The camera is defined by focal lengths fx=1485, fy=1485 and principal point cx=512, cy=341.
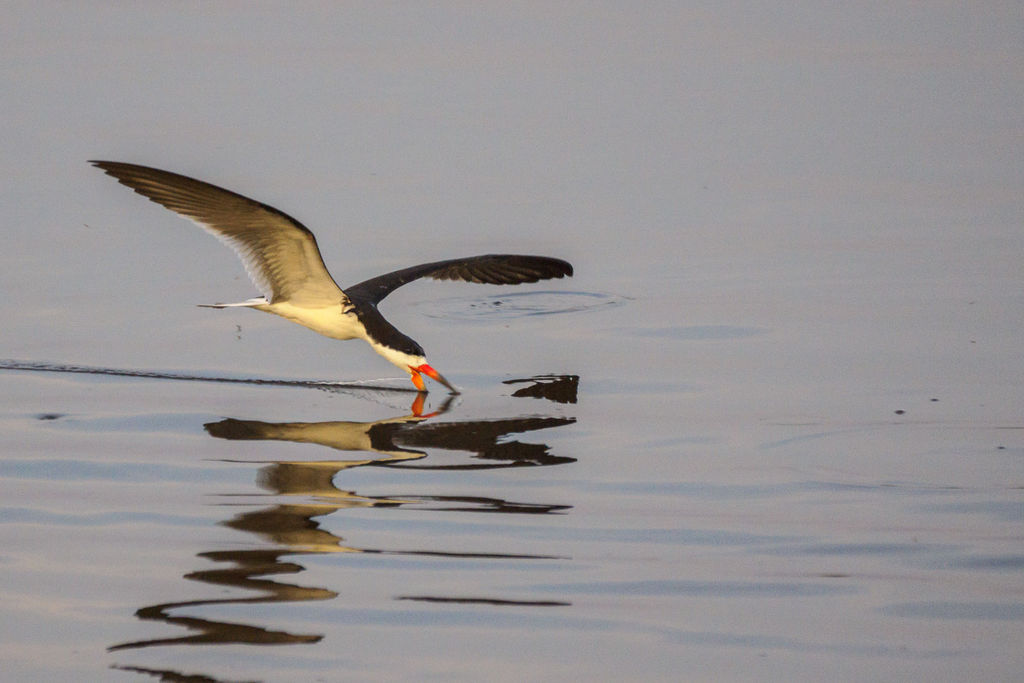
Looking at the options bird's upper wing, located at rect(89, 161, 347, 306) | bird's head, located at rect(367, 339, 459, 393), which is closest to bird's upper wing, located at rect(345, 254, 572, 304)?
bird's upper wing, located at rect(89, 161, 347, 306)

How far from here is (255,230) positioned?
25.3ft

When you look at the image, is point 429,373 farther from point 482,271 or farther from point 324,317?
point 482,271

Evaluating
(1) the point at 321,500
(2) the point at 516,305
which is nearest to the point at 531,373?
(2) the point at 516,305

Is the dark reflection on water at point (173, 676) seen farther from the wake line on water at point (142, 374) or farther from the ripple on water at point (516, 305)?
the ripple on water at point (516, 305)

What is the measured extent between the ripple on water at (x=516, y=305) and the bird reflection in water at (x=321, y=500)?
62.1 inches

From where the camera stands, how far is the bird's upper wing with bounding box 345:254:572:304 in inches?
338

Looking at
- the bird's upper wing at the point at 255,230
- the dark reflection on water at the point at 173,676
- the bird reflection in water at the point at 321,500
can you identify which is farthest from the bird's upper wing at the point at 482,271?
the dark reflection on water at the point at 173,676

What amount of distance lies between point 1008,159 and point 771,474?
6967mm

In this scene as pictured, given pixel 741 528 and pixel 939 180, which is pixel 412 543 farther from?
pixel 939 180

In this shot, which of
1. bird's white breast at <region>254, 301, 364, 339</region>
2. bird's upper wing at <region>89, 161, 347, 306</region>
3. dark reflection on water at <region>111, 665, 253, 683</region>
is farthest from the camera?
bird's white breast at <region>254, 301, 364, 339</region>

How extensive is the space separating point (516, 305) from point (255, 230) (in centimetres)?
245

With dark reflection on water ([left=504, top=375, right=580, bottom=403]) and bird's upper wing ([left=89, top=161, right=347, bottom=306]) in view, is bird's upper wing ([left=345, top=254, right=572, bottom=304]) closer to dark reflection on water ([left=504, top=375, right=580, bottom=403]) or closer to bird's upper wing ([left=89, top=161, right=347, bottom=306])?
bird's upper wing ([left=89, top=161, right=347, bottom=306])

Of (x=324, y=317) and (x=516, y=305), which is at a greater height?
(x=516, y=305)

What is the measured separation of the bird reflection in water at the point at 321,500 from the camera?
494 cm
